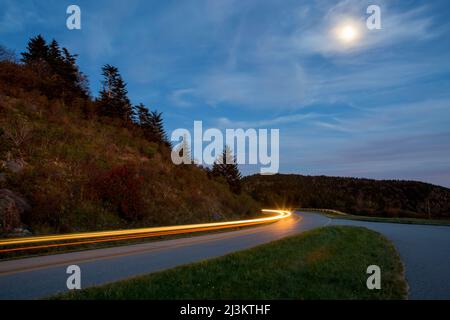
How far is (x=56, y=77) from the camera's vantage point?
148 feet

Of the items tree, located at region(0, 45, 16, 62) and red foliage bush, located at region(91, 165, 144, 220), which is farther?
tree, located at region(0, 45, 16, 62)

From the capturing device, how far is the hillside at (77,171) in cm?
2073

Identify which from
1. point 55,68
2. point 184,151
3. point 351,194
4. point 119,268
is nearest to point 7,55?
point 55,68

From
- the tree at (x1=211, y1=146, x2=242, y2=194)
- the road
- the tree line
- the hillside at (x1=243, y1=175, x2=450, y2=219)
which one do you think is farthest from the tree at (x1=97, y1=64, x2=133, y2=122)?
the hillside at (x1=243, y1=175, x2=450, y2=219)

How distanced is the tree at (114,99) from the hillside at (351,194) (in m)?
49.9

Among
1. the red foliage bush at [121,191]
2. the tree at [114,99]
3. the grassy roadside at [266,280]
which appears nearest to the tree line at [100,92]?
the tree at [114,99]

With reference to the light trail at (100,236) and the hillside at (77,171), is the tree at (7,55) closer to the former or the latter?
the hillside at (77,171)

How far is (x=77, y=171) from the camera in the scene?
2681 centimetres

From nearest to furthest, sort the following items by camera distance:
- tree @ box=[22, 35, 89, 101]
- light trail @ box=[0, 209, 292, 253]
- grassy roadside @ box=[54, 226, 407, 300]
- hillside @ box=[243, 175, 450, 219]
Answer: grassy roadside @ box=[54, 226, 407, 300] → light trail @ box=[0, 209, 292, 253] → tree @ box=[22, 35, 89, 101] → hillside @ box=[243, 175, 450, 219]

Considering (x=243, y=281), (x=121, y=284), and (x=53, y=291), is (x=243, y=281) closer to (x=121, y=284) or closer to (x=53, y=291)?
(x=121, y=284)

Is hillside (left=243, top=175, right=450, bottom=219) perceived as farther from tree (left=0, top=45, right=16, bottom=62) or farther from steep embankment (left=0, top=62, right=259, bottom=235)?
tree (left=0, top=45, right=16, bottom=62)

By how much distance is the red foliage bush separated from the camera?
25109 millimetres

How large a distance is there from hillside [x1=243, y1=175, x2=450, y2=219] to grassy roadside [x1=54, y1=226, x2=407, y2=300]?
6878 cm

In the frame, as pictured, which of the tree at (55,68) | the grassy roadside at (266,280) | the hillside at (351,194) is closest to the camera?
the grassy roadside at (266,280)
